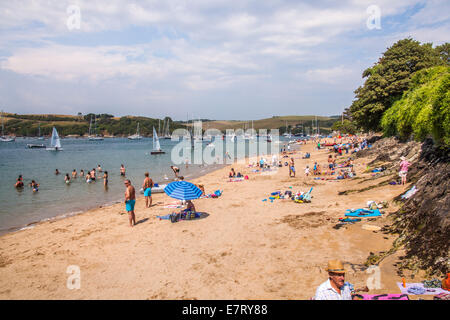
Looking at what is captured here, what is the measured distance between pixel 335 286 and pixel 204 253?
5597 millimetres

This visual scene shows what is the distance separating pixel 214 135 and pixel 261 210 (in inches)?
7156

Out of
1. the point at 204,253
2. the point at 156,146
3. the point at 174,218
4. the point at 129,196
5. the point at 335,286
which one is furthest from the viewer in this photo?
the point at 156,146

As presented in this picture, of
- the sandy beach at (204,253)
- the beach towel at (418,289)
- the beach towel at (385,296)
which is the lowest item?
the sandy beach at (204,253)

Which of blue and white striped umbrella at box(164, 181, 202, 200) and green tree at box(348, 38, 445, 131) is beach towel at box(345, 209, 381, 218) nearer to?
blue and white striped umbrella at box(164, 181, 202, 200)

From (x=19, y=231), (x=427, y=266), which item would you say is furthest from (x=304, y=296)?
(x=19, y=231)

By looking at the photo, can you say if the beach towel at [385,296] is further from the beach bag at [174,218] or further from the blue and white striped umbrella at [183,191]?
the beach bag at [174,218]

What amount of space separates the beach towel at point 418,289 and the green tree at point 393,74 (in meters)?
26.3

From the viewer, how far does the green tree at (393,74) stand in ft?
88.2

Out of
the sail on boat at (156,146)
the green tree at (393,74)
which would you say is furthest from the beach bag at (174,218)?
the sail on boat at (156,146)

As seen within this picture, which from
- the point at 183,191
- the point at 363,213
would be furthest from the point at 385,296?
the point at 183,191

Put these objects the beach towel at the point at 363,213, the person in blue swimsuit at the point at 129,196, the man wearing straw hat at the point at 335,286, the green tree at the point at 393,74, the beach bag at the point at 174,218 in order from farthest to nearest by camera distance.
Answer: the green tree at the point at 393,74
the beach bag at the point at 174,218
the person in blue swimsuit at the point at 129,196
the beach towel at the point at 363,213
the man wearing straw hat at the point at 335,286

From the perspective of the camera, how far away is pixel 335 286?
4.04 meters

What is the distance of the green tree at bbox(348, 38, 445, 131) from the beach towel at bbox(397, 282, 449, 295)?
86.4 ft

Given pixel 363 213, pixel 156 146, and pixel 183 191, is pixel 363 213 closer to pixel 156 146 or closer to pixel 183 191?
pixel 183 191
